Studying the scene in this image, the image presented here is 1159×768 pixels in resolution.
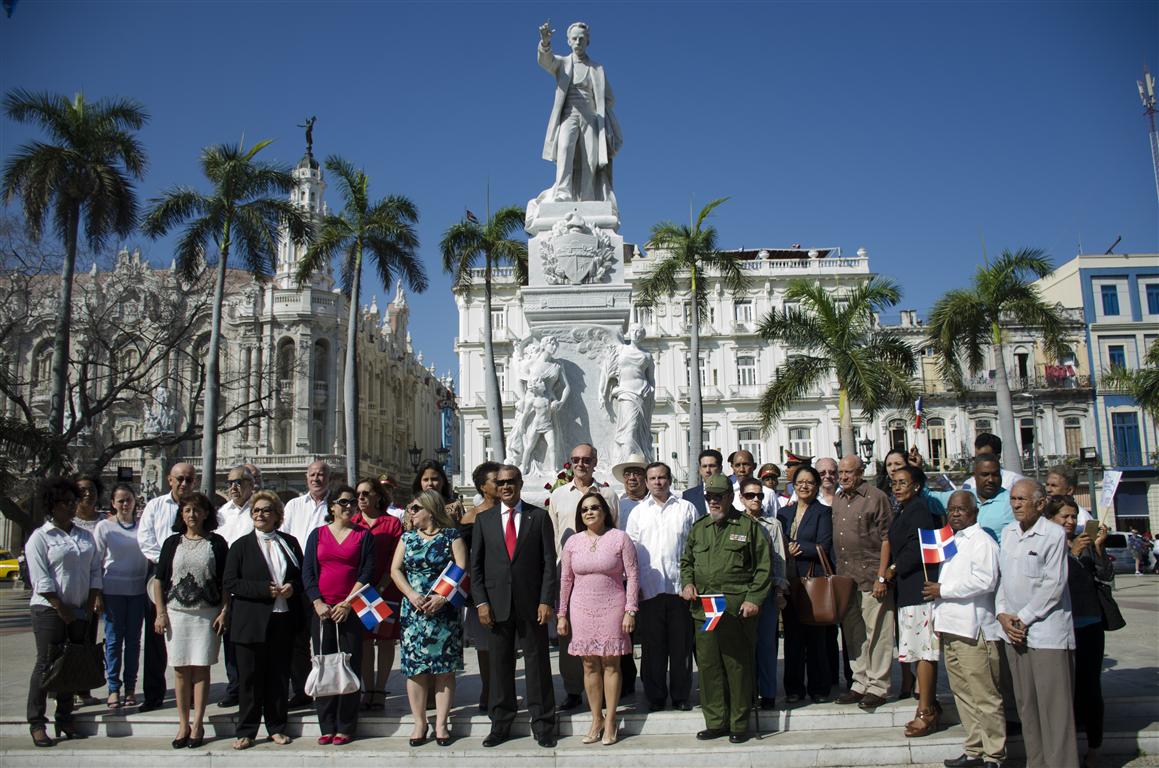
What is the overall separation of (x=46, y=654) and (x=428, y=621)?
2856 millimetres

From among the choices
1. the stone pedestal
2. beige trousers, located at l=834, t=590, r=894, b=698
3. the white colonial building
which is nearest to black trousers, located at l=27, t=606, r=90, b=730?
the stone pedestal

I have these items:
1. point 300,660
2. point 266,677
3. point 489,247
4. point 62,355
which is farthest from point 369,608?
point 489,247

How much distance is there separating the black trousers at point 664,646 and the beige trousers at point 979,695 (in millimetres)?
1783

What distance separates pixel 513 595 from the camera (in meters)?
6.03

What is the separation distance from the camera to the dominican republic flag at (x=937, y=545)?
564 centimetres

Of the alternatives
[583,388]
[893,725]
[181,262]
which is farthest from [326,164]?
[893,725]

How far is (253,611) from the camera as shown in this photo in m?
6.19

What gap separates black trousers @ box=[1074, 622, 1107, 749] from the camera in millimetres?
5672

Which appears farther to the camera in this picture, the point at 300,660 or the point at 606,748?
the point at 300,660

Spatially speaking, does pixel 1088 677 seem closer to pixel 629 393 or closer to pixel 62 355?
pixel 629 393

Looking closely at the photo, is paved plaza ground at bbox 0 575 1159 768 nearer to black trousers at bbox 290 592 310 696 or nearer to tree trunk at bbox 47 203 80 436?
black trousers at bbox 290 592 310 696

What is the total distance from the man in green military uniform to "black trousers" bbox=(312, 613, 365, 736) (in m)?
2.36

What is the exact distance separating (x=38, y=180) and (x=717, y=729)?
21.5 meters

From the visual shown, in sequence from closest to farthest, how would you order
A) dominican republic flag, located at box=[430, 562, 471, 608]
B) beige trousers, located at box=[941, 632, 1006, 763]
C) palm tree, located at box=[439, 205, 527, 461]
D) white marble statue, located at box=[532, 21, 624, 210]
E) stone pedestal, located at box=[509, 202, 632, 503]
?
beige trousers, located at box=[941, 632, 1006, 763] < dominican republic flag, located at box=[430, 562, 471, 608] < stone pedestal, located at box=[509, 202, 632, 503] < white marble statue, located at box=[532, 21, 624, 210] < palm tree, located at box=[439, 205, 527, 461]
